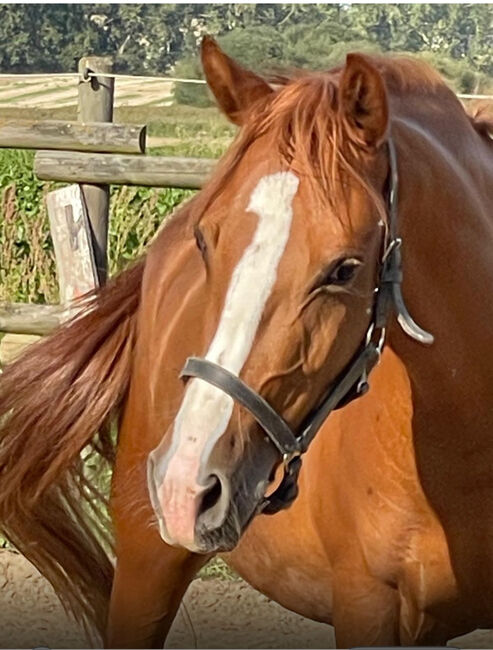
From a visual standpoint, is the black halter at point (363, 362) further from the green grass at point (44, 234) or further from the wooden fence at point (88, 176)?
the green grass at point (44, 234)

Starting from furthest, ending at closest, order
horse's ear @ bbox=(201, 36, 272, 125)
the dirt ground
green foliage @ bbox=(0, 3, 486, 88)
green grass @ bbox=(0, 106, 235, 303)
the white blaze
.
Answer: green grass @ bbox=(0, 106, 235, 303)
green foliage @ bbox=(0, 3, 486, 88)
the dirt ground
horse's ear @ bbox=(201, 36, 272, 125)
the white blaze

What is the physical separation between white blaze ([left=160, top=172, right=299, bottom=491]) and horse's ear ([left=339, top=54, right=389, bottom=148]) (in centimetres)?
20

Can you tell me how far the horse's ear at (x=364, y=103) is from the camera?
170cm

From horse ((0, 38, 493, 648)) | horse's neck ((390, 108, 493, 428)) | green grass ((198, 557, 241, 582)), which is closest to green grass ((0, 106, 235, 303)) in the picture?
green grass ((198, 557, 241, 582))

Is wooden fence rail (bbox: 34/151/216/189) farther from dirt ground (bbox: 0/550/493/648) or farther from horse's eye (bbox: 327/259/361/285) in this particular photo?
horse's eye (bbox: 327/259/361/285)

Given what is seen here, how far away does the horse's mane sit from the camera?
A: 5.53 ft

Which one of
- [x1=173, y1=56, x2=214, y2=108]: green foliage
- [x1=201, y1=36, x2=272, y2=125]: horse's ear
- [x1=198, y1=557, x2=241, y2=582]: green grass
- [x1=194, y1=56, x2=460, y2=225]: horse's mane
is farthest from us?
[x1=173, y1=56, x2=214, y2=108]: green foliage

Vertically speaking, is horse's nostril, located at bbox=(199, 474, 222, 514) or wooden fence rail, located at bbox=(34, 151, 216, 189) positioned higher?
horse's nostril, located at bbox=(199, 474, 222, 514)

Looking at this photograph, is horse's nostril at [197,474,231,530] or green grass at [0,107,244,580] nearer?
horse's nostril at [197,474,231,530]

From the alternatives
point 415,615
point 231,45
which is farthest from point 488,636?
point 231,45

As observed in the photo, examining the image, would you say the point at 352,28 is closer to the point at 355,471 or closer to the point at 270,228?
the point at 355,471

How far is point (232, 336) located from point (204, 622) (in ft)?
7.74

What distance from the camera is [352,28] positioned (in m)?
4.40

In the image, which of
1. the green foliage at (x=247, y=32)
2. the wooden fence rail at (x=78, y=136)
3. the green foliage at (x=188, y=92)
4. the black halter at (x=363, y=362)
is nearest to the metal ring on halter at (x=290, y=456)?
the black halter at (x=363, y=362)
